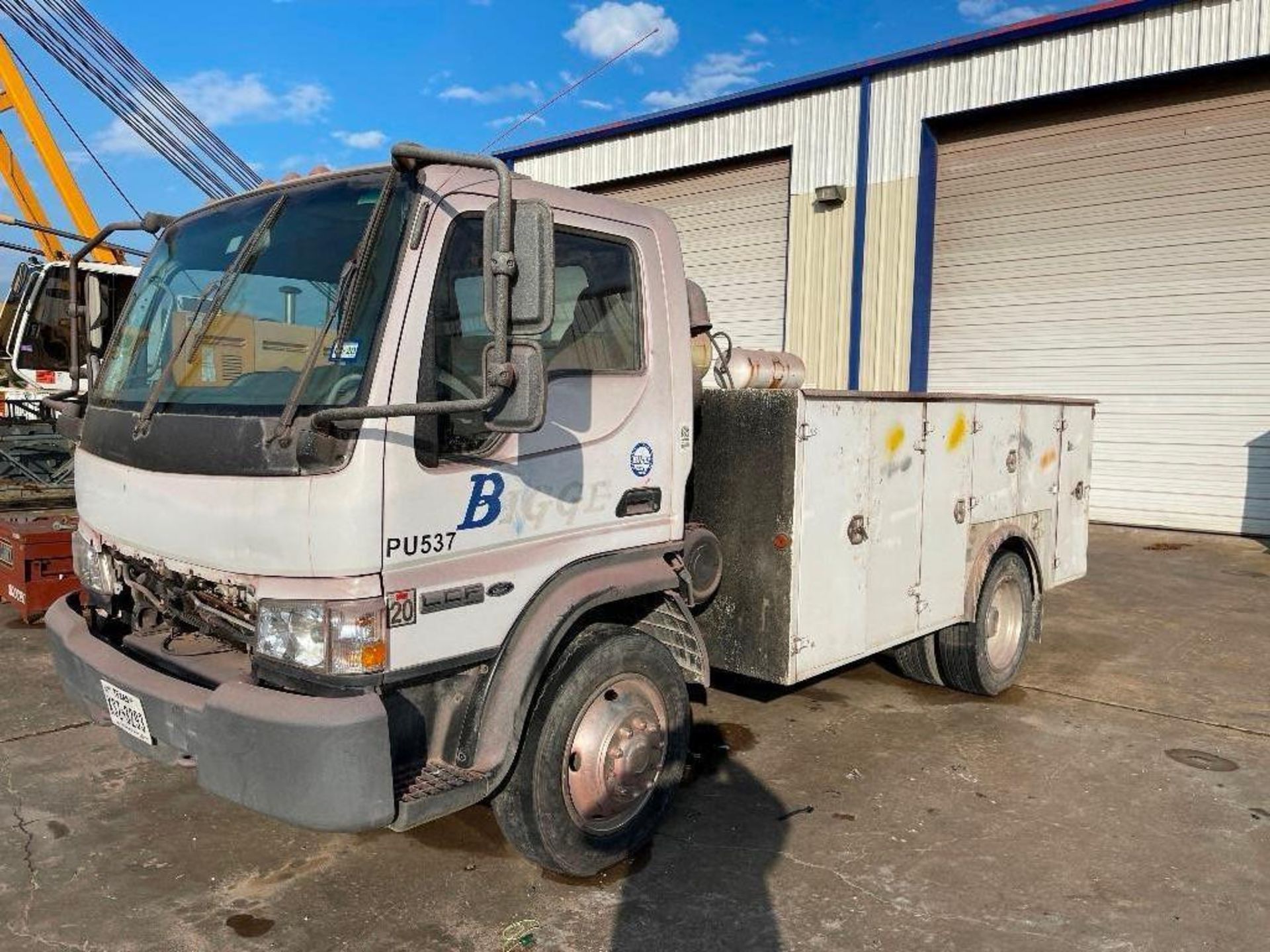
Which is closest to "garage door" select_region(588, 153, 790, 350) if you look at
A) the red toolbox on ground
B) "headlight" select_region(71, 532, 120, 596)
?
the red toolbox on ground

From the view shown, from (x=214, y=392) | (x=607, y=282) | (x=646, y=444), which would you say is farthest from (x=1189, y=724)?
(x=214, y=392)

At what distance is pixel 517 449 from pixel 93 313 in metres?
2.51

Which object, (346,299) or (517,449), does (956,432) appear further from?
(346,299)

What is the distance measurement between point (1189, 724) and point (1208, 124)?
8.48 m

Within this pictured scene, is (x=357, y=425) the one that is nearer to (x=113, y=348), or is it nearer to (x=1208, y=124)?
(x=113, y=348)

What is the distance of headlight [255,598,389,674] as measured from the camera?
268cm

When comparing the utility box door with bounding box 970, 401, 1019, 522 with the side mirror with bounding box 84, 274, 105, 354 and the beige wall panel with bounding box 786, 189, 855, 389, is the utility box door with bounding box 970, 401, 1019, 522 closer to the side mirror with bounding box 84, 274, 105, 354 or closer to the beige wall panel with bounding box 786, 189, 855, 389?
the side mirror with bounding box 84, 274, 105, 354

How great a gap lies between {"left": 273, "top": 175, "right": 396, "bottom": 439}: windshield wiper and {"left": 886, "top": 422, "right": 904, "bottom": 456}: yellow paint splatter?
2578 millimetres

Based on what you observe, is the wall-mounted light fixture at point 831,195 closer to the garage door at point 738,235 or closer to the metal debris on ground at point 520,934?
the garage door at point 738,235

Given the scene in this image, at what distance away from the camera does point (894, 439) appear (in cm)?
452

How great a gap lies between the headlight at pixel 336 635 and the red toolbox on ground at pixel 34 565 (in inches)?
193

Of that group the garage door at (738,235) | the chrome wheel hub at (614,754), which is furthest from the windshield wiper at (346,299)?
the garage door at (738,235)

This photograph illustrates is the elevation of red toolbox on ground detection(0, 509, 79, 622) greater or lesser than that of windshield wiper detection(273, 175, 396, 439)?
lesser

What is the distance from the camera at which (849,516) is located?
4.29 m
